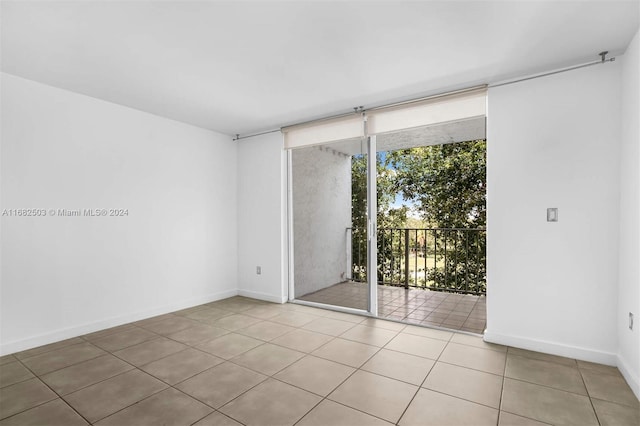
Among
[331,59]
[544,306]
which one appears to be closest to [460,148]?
[544,306]

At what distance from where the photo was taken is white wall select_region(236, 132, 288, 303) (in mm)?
4391

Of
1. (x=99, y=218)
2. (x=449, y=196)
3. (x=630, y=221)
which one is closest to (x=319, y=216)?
(x=449, y=196)

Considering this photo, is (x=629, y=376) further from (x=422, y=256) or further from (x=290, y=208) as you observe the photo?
(x=290, y=208)

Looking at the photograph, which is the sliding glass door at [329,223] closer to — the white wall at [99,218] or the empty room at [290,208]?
the empty room at [290,208]

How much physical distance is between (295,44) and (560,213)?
2518 mm

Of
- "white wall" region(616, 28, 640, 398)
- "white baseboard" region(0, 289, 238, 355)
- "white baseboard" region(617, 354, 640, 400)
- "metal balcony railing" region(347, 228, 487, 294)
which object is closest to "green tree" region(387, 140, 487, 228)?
"metal balcony railing" region(347, 228, 487, 294)

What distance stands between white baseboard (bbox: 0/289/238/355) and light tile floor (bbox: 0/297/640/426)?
3.3 inches

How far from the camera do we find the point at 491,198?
2922 millimetres

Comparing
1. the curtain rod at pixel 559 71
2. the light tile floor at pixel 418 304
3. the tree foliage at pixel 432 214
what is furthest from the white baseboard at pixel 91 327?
the curtain rod at pixel 559 71

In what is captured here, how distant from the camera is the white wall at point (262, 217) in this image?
4391mm

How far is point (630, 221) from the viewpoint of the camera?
2.22 meters

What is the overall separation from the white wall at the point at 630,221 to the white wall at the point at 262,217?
3.42m

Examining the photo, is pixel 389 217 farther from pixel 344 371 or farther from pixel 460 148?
pixel 344 371

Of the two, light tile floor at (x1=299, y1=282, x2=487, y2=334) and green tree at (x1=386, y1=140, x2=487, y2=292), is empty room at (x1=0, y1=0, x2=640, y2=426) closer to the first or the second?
light tile floor at (x1=299, y1=282, x2=487, y2=334)
